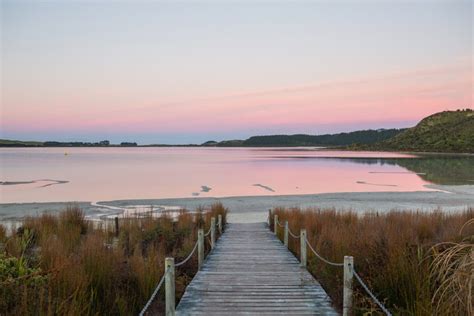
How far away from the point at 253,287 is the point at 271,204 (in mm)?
15570

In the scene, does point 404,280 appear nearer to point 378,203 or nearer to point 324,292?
point 324,292

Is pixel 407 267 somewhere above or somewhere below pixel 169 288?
above

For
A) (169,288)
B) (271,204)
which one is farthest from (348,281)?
(271,204)

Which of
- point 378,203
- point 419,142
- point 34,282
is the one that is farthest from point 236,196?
point 419,142

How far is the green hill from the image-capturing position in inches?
4114

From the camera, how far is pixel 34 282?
460 cm

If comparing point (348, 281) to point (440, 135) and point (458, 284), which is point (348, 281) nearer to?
point (458, 284)

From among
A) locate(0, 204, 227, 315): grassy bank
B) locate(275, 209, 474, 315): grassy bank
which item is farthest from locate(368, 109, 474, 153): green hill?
locate(0, 204, 227, 315): grassy bank

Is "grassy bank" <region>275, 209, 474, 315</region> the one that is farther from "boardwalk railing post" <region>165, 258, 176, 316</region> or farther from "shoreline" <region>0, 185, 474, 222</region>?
"shoreline" <region>0, 185, 474, 222</region>

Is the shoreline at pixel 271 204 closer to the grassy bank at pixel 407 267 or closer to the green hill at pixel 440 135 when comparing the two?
the grassy bank at pixel 407 267

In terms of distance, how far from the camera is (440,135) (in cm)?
12206

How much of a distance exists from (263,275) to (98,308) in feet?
10.8

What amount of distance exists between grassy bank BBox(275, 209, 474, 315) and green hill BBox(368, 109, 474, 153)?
9800 cm

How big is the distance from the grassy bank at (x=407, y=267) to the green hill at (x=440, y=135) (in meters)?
98.0
